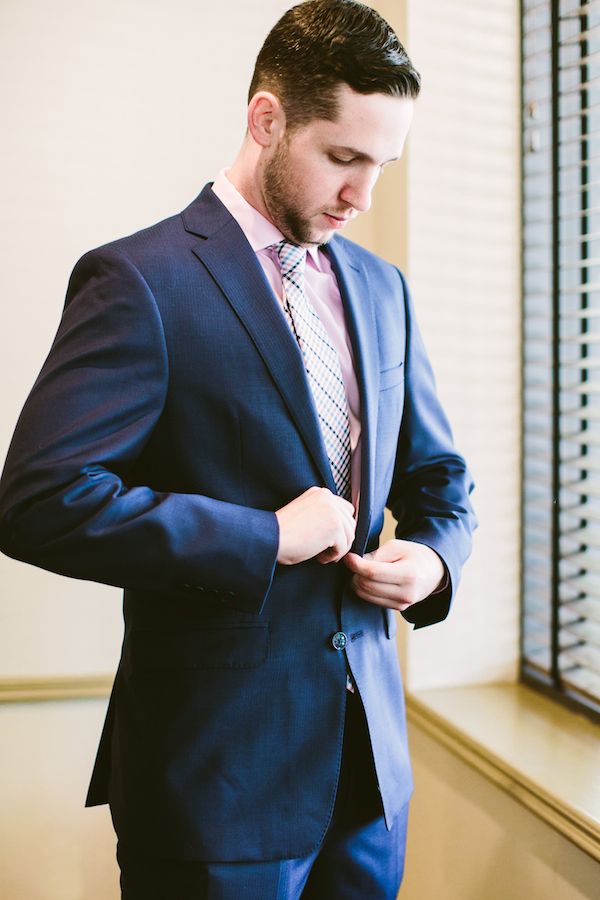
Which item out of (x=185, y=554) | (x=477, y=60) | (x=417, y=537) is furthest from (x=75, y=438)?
(x=477, y=60)

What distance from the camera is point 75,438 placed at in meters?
1.05

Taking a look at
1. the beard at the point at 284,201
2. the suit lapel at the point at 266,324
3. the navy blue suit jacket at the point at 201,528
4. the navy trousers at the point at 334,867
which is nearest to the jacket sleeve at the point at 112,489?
the navy blue suit jacket at the point at 201,528

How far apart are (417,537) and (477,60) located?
4.15 ft

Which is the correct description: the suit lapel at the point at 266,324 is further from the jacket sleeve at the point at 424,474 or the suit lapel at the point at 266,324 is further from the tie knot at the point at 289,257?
the jacket sleeve at the point at 424,474

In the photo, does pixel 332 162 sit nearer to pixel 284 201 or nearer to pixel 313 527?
pixel 284 201

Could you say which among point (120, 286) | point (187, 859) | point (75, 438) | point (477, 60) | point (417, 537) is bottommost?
point (187, 859)

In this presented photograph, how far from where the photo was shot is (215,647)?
3.84 feet

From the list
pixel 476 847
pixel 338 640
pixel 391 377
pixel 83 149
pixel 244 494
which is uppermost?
pixel 83 149

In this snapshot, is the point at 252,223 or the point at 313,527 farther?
the point at 252,223

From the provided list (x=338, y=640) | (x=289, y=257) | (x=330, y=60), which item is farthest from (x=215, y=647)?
(x=330, y=60)

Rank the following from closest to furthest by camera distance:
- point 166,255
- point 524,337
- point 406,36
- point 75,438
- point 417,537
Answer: point 75,438 < point 166,255 < point 417,537 < point 406,36 < point 524,337

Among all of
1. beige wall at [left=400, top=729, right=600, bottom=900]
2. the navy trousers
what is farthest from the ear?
beige wall at [left=400, top=729, right=600, bottom=900]

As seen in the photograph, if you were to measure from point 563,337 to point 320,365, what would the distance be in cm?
88

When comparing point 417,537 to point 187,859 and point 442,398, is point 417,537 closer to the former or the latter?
point 187,859
